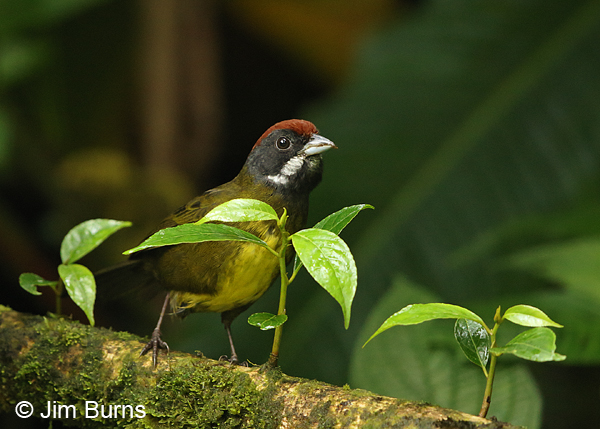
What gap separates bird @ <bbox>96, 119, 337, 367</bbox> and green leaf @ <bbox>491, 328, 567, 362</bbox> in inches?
38.6

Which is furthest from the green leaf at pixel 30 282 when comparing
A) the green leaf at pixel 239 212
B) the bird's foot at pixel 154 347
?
the green leaf at pixel 239 212

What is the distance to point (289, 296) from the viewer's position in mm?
3521

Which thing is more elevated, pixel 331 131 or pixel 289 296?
pixel 331 131

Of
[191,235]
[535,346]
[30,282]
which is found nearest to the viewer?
[535,346]

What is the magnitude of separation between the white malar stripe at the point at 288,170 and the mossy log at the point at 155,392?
76 centimetres

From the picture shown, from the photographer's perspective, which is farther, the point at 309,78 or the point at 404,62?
the point at 309,78

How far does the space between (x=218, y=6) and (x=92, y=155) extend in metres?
1.96

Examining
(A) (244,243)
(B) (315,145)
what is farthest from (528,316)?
(B) (315,145)

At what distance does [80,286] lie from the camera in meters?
1.75

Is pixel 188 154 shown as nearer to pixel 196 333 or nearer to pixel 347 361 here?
pixel 196 333

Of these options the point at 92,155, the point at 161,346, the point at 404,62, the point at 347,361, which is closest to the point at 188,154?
the point at 92,155

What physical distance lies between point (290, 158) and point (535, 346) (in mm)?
1291

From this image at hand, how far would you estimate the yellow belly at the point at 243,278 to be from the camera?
6.64 ft

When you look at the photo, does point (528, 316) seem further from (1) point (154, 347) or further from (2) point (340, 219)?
(1) point (154, 347)
